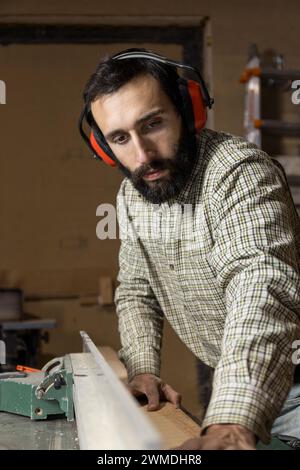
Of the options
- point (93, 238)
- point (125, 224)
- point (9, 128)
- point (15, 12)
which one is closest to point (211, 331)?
point (125, 224)

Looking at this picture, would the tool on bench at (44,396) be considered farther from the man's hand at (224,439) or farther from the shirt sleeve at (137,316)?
the man's hand at (224,439)

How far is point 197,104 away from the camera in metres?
1.88

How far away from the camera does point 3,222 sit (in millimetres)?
4262

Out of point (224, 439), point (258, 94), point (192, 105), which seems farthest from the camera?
point (258, 94)

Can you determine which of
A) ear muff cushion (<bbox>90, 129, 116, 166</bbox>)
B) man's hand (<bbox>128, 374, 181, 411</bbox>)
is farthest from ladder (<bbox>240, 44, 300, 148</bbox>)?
man's hand (<bbox>128, 374, 181, 411</bbox>)

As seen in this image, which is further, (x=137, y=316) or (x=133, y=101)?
(x=137, y=316)

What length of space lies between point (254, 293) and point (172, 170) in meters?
0.56

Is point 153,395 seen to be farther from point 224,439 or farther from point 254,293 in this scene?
point 224,439

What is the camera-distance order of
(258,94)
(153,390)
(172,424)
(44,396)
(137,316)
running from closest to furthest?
1. (172,424)
2. (44,396)
3. (153,390)
4. (137,316)
5. (258,94)

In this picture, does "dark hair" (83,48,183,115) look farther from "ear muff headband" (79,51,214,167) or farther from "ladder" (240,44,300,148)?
"ladder" (240,44,300,148)

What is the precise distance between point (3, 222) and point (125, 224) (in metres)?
2.29

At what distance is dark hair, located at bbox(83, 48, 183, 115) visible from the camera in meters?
1.81

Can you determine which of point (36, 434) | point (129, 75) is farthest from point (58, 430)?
point (129, 75)
